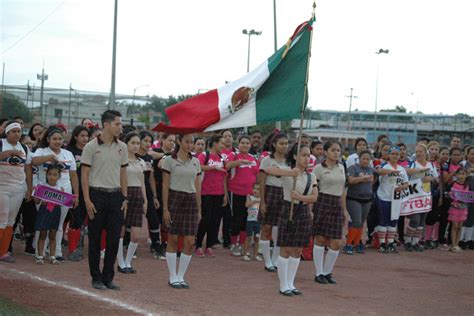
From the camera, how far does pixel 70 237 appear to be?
1025 centimetres

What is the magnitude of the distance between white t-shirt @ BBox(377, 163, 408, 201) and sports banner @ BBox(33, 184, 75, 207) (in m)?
6.26

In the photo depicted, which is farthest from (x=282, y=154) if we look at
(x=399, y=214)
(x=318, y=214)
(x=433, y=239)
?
(x=433, y=239)

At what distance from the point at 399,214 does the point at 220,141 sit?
404 cm

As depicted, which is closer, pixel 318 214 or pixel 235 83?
pixel 235 83

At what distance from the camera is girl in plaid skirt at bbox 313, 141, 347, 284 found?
369 inches

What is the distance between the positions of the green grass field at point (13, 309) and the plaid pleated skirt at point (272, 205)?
4.14 metres

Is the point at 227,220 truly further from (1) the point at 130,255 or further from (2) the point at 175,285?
(2) the point at 175,285

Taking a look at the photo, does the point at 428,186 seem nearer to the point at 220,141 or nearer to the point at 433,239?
the point at 433,239

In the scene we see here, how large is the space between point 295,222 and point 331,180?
124cm

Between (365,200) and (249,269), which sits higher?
(365,200)

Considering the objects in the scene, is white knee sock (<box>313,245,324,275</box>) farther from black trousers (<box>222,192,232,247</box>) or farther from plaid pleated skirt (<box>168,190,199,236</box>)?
black trousers (<box>222,192,232,247</box>)

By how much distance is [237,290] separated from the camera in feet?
28.1

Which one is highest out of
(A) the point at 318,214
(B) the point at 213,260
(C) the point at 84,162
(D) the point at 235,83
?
(D) the point at 235,83

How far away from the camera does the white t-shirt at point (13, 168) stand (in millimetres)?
9438
